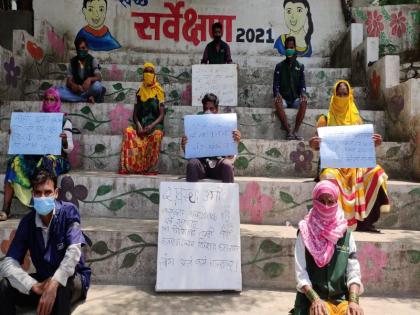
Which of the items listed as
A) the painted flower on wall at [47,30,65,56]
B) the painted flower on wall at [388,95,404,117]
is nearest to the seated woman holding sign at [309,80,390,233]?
the painted flower on wall at [388,95,404,117]

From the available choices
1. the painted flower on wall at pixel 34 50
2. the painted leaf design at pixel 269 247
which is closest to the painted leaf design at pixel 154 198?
the painted leaf design at pixel 269 247

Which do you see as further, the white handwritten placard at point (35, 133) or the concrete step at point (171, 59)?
the concrete step at point (171, 59)

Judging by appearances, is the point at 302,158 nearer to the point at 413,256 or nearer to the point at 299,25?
the point at 413,256

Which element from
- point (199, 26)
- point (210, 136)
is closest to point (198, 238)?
point (210, 136)

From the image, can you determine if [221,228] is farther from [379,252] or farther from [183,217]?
[379,252]

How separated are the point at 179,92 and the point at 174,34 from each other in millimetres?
2523

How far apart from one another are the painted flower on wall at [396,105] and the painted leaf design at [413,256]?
7.59 ft

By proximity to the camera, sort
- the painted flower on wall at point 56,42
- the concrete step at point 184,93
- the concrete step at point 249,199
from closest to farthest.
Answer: the concrete step at point 249,199, the concrete step at point 184,93, the painted flower on wall at point 56,42

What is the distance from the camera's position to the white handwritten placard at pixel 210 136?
3928 mm

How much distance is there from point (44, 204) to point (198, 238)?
127 centimetres

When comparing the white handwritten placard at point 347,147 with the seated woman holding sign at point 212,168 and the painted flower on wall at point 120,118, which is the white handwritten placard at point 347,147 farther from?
the painted flower on wall at point 120,118

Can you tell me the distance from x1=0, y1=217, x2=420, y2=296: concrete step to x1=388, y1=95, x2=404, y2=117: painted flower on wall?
84.5 inches

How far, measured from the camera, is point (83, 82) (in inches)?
233

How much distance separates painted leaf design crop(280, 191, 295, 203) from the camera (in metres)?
4.12
